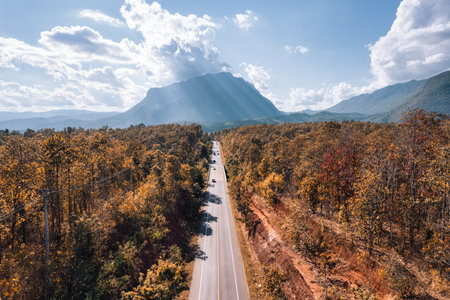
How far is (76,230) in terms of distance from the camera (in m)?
21.0

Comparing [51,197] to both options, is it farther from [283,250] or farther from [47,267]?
[283,250]

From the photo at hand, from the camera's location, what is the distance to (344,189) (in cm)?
2611

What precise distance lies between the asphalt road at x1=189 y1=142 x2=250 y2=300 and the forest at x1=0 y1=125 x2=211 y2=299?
2.97 m

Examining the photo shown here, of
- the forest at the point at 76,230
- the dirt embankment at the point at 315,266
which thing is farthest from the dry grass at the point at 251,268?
the forest at the point at 76,230

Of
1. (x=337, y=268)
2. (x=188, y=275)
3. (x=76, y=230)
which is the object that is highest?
(x=76, y=230)

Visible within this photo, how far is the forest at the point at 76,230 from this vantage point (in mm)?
18641

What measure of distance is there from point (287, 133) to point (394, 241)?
7355 cm

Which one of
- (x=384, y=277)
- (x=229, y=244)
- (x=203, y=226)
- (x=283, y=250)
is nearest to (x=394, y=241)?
(x=384, y=277)

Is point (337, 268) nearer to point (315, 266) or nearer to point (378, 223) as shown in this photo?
point (315, 266)

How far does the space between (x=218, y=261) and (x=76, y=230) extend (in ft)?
78.2

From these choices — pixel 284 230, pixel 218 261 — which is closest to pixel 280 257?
pixel 284 230

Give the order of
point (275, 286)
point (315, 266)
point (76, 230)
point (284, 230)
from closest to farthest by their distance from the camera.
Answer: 1. point (76, 230)
2. point (275, 286)
3. point (315, 266)
4. point (284, 230)

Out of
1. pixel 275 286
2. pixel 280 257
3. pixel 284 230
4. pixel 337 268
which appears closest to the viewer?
pixel 337 268

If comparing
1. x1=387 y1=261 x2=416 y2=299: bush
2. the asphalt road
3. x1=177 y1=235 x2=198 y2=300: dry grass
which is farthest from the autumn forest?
the asphalt road
